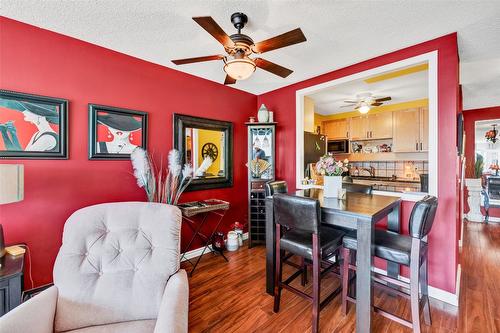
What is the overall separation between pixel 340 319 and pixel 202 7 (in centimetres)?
279

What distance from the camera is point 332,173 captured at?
6.96 feet

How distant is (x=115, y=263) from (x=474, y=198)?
6.37 m

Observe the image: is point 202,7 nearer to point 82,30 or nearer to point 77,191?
point 82,30

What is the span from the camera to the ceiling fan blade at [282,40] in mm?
1542

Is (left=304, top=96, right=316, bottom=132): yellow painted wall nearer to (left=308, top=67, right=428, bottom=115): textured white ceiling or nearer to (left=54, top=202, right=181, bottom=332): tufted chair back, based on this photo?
(left=308, top=67, right=428, bottom=115): textured white ceiling

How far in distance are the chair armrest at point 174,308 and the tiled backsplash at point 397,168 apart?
17.1 feet

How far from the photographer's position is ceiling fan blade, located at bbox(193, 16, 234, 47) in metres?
1.41

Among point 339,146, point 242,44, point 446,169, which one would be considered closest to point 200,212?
point 242,44

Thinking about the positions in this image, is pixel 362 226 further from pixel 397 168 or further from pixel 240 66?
pixel 397 168

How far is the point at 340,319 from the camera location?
5.96 feet

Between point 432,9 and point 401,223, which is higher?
point 432,9

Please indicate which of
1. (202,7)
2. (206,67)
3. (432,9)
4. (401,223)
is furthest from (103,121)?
(401,223)

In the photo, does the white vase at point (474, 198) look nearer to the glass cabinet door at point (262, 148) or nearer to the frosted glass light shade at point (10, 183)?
the glass cabinet door at point (262, 148)

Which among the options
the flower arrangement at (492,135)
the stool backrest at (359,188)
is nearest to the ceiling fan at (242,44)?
the stool backrest at (359,188)
